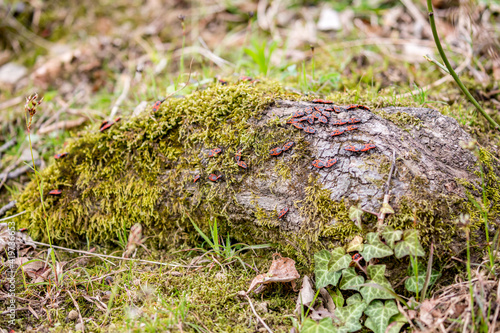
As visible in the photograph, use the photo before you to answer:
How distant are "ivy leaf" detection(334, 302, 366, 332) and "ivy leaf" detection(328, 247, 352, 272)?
0.29 m

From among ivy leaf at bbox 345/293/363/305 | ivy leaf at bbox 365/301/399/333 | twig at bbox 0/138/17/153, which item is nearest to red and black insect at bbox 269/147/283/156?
ivy leaf at bbox 345/293/363/305

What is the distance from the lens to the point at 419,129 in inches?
125

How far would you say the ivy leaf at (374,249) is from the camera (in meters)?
2.54

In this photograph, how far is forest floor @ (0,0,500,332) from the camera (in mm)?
2715

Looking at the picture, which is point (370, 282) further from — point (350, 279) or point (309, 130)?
point (309, 130)

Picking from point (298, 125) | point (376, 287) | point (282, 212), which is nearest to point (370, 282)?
point (376, 287)

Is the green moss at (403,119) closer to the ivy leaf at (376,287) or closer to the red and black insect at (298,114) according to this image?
the red and black insect at (298,114)

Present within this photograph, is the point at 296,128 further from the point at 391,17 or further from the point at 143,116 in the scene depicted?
the point at 391,17

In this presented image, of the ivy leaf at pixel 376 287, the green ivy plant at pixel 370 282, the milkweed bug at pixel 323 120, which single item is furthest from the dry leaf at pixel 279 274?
the milkweed bug at pixel 323 120

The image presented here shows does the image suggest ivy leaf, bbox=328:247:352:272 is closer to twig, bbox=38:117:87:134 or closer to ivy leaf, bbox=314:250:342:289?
ivy leaf, bbox=314:250:342:289

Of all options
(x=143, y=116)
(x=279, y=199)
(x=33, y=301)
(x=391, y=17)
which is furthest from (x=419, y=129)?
(x=391, y=17)

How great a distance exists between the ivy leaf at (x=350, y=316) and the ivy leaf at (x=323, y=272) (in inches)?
8.0

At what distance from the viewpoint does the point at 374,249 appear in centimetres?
257

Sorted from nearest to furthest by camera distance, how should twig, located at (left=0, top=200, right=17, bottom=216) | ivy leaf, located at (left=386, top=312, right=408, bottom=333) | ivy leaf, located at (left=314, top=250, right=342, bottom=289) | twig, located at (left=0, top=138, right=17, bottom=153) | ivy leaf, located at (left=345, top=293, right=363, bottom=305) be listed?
ivy leaf, located at (left=386, top=312, right=408, bottom=333), ivy leaf, located at (left=345, top=293, right=363, bottom=305), ivy leaf, located at (left=314, top=250, right=342, bottom=289), twig, located at (left=0, top=200, right=17, bottom=216), twig, located at (left=0, top=138, right=17, bottom=153)
